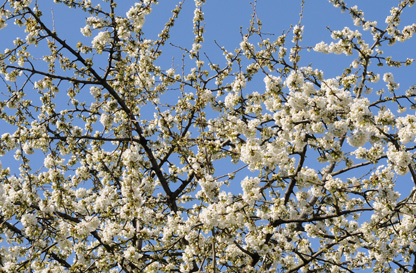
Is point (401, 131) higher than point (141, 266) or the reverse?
higher

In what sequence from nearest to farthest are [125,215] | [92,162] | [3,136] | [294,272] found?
[125,215] < [294,272] < [3,136] < [92,162]

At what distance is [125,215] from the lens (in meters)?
7.34

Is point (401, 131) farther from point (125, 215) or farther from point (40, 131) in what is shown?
point (40, 131)

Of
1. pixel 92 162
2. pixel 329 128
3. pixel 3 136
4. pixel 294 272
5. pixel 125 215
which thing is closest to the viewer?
pixel 329 128

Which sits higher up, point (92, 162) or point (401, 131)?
point (92, 162)

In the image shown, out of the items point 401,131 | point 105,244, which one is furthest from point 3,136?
point 401,131

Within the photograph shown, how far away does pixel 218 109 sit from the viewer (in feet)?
33.0

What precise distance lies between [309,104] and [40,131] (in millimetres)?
5827

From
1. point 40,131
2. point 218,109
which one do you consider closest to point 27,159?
point 40,131

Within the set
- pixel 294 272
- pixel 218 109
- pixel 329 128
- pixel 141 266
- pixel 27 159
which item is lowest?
pixel 141 266

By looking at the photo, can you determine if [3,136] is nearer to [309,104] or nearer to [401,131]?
[309,104]

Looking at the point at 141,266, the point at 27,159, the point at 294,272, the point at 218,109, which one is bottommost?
the point at 141,266

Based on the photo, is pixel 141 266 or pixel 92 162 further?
pixel 92 162

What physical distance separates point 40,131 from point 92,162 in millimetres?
1526
